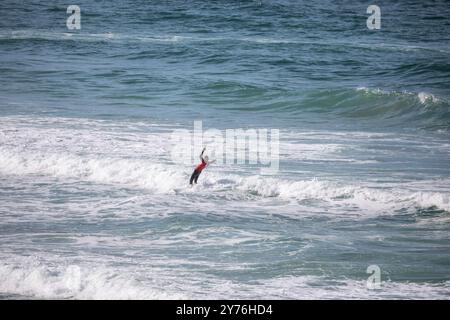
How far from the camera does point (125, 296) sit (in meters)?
10.9

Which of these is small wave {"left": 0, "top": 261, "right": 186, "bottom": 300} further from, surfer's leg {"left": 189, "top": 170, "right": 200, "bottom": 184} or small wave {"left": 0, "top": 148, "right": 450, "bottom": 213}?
small wave {"left": 0, "top": 148, "right": 450, "bottom": 213}

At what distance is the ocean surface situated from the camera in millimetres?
11734

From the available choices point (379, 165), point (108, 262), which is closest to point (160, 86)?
point (379, 165)

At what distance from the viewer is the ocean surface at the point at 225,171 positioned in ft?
38.5

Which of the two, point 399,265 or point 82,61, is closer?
point 399,265

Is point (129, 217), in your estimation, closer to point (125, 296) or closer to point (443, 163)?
point (125, 296)

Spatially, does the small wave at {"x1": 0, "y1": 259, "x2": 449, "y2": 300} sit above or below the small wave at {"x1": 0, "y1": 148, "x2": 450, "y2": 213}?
below

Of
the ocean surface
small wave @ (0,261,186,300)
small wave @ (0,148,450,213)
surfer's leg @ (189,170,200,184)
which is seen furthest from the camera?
surfer's leg @ (189,170,200,184)

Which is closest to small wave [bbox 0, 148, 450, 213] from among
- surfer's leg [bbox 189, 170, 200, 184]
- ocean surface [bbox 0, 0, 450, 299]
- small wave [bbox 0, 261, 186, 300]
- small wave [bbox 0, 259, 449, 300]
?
ocean surface [bbox 0, 0, 450, 299]

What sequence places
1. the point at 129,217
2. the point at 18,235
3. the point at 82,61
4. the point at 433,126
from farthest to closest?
1. the point at 82,61
2. the point at 433,126
3. the point at 129,217
4. the point at 18,235

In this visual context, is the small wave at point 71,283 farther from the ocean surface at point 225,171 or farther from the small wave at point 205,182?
the small wave at point 205,182

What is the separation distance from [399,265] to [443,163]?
674cm
